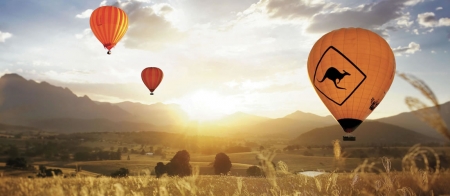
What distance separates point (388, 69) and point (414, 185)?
1999cm

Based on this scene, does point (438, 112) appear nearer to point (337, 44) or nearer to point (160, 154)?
point (337, 44)

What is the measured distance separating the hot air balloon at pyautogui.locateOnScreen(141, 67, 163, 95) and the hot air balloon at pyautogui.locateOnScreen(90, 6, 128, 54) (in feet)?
54.4

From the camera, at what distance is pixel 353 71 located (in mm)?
25891

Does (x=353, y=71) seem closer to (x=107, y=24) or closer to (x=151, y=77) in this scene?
(x=107, y=24)

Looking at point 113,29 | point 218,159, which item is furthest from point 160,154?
point 113,29

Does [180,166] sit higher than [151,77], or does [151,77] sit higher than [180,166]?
[151,77]

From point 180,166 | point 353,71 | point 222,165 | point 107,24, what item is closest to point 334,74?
point 353,71

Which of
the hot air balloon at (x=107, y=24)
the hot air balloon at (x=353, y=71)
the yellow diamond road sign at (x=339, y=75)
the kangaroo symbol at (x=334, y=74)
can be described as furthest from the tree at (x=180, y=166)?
the kangaroo symbol at (x=334, y=74)

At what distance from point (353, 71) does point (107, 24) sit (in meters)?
31.5

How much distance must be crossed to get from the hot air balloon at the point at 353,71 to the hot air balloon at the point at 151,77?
128 feet

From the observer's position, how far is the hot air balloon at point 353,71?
84.7ft

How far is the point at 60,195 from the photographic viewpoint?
20.5 feet

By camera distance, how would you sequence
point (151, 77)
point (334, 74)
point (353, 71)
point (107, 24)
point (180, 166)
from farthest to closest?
point (180, 166), point (151, 77), point (107, 24), point (334, 74), point (353, 71)

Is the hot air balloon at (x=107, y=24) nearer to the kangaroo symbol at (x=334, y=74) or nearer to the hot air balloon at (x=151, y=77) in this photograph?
the hot air balloon at (x=151, y=77)
